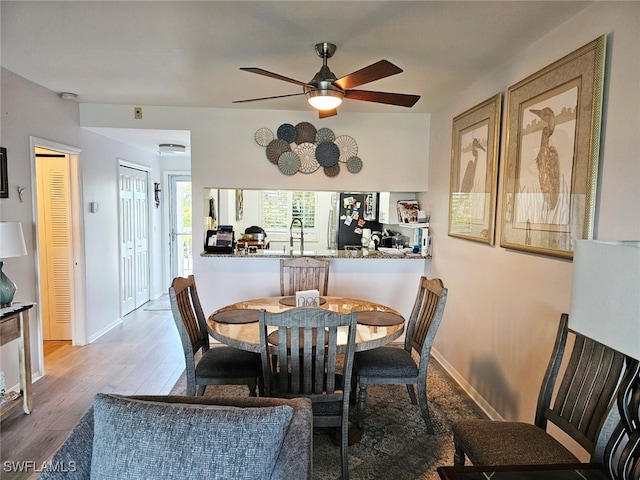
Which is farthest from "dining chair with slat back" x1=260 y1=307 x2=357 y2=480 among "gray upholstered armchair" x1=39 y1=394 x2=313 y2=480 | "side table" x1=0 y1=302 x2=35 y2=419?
"side table" x1=0 y1=302 x2=35 y2=419

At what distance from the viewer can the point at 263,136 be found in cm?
398

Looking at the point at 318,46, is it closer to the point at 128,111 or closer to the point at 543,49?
the point at 543,49

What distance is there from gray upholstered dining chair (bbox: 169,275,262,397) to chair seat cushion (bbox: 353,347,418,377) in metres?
0.64

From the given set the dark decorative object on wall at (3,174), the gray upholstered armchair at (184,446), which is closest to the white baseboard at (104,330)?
the dark decorative object on wall at (3,174)

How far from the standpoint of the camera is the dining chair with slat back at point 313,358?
1862 millimetres

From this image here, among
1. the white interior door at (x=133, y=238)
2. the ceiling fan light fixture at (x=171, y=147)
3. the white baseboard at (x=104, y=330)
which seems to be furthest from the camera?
the white interior door at (x=133, y=238)

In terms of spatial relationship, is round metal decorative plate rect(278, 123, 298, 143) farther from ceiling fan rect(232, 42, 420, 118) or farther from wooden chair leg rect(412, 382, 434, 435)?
wooden chair leg rect(412, 382, 434, 435)

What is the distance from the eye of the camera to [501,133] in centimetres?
269

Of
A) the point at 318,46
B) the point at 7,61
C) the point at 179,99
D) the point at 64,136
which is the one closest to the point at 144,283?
the point at 64,136

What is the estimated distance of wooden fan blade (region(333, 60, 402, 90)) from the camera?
197 centimetres

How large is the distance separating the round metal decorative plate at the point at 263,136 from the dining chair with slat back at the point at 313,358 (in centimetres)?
244

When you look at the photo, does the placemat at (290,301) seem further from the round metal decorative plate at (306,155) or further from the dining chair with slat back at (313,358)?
the round metal decorative plate at (306,155)

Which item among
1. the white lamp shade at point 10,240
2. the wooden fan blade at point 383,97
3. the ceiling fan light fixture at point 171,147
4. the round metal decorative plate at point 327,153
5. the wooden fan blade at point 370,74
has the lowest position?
the white lamp shade at point 10,240

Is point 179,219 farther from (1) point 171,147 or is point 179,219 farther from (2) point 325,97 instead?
(2) point 325,97
